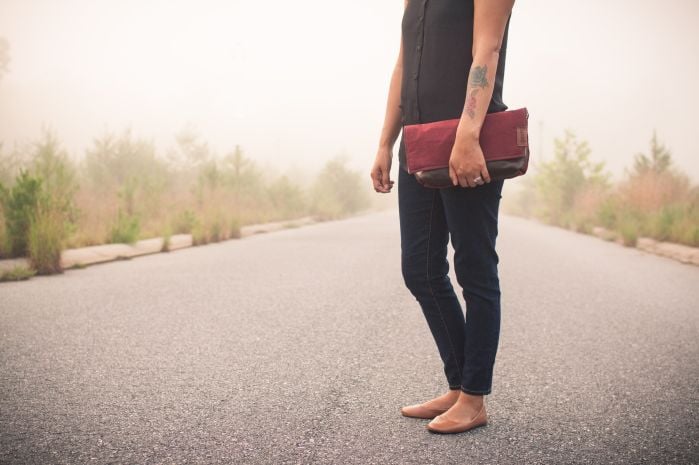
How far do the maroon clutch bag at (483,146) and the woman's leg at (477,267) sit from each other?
0.32ft

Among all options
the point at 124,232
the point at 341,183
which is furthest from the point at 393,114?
the point at 341,183

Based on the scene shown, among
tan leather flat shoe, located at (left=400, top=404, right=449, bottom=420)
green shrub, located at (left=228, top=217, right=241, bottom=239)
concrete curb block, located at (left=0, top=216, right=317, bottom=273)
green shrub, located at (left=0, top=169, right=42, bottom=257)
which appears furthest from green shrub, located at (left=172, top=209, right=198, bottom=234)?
tan leather flat shoe, located at (left=400, top=404, right=449, bottom=420)

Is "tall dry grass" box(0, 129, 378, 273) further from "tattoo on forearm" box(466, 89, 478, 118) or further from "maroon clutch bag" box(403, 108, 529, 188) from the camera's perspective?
"tattoo on forearm" box(466, 89, 478, 118)

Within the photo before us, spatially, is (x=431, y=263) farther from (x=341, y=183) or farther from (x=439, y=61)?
(x=341, y=183)

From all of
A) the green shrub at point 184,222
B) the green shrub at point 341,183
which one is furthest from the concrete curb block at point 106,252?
the green shrub at point 341,183

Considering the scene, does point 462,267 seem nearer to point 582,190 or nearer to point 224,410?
point 224,410

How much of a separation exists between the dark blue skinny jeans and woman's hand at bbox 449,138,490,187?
11cm

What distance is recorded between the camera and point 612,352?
303 cm

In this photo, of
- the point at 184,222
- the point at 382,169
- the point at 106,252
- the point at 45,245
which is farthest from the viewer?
the point at 184,222

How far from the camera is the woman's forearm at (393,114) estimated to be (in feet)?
7.05

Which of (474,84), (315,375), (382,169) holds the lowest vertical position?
(315,375)

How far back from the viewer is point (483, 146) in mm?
1729

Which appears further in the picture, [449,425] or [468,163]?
[449,425]

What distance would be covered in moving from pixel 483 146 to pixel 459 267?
0.47 meters
